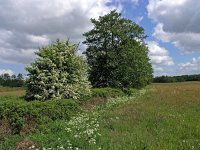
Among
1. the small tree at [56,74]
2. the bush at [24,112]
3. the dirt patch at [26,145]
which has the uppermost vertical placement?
the small tree at [56,74]

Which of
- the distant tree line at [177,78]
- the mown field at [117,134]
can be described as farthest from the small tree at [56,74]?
the distant tree line at [177,78]

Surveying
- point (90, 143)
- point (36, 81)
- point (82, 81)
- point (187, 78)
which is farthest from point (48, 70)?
point (187, 78)

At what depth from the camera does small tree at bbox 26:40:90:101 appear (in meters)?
23.0

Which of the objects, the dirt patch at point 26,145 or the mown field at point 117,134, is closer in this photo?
the mown field at point 117,134

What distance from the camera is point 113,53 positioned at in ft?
149

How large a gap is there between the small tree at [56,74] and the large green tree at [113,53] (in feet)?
65.6

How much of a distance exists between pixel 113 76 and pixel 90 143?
112 ft

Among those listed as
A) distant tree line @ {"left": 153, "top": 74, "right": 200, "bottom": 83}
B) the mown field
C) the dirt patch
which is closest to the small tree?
the mown field

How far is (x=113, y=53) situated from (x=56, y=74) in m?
23.0

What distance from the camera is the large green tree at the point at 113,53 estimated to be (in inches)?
1784

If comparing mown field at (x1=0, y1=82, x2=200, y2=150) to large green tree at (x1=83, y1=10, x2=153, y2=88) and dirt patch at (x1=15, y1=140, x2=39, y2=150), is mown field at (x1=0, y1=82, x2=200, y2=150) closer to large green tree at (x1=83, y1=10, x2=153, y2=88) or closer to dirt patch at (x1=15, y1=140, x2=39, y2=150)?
dirt patch at (x1=15, y1=140, x2=39, y2=150)

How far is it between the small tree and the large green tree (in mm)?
20005

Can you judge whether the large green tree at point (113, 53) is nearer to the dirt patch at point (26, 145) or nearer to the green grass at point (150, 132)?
the green grass at point (150, 132)

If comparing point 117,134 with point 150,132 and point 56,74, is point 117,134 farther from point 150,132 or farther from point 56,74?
point 56,74
